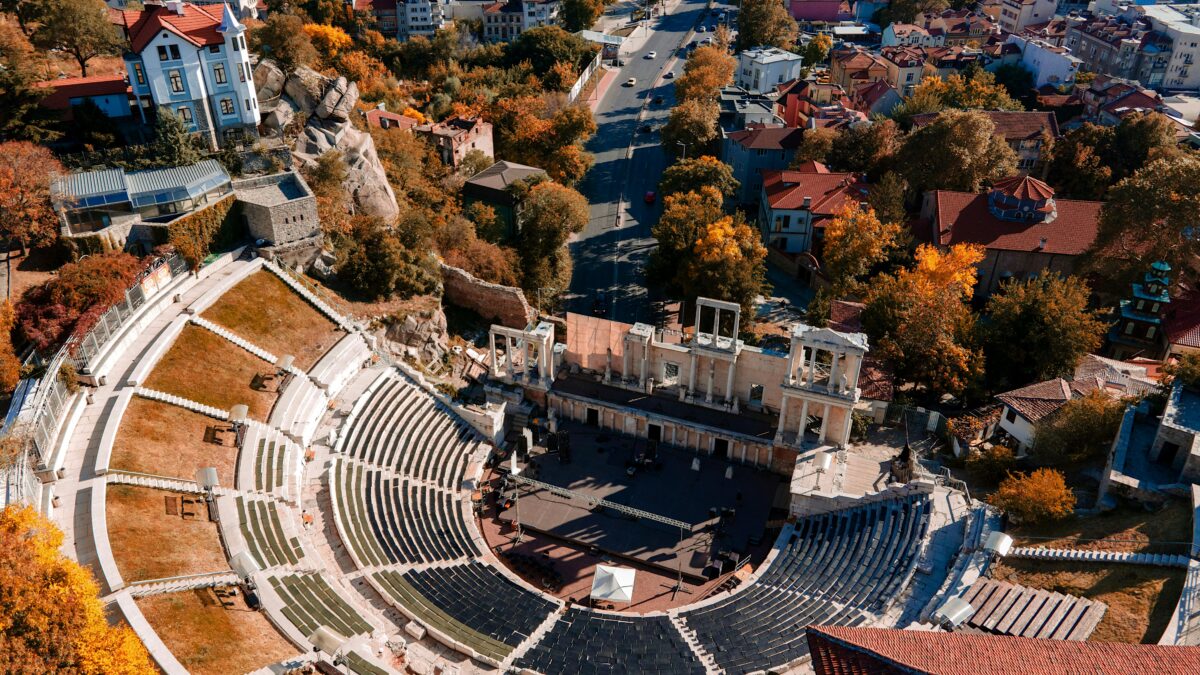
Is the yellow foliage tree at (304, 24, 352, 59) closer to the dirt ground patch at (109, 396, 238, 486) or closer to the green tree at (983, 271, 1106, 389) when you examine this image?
the dirt ground patch at (109, 396, 238, 486)

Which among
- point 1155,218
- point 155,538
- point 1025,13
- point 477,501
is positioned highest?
point 1025,13

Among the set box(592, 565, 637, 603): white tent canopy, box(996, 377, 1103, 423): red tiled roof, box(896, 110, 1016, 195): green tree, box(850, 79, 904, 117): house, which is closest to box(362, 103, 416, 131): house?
box(896, 110, 1016, 195): green tree

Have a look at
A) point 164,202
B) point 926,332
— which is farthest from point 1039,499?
point 164,202

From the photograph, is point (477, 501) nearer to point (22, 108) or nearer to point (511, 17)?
point (22, 108)

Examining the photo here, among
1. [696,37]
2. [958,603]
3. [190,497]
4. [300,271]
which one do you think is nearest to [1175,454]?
[958,603]

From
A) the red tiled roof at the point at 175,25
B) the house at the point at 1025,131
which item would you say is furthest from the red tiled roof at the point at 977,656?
the house at the point at 1025,131

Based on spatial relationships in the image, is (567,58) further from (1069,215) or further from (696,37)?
(1069,215)

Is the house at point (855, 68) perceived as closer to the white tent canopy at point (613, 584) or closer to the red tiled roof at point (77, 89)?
the red tiled roof at point (77, 89)
